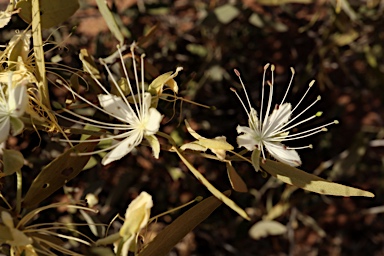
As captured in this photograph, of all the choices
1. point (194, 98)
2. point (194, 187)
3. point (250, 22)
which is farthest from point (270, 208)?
point (250, 22)

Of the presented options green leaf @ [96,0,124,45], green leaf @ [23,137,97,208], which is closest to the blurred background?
green leaf @ [96,0,124,45]

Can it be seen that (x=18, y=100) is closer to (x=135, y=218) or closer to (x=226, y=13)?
(x=135, y=218)

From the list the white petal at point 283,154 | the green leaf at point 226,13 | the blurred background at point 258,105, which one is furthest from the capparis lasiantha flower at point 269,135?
the green leaf at point 226,13

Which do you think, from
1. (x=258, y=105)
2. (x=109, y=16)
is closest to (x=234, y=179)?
(x=109, y=16)

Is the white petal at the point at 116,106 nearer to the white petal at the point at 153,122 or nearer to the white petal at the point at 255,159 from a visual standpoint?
the white petal at the point at 153,122

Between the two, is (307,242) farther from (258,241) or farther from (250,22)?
(250,22)
